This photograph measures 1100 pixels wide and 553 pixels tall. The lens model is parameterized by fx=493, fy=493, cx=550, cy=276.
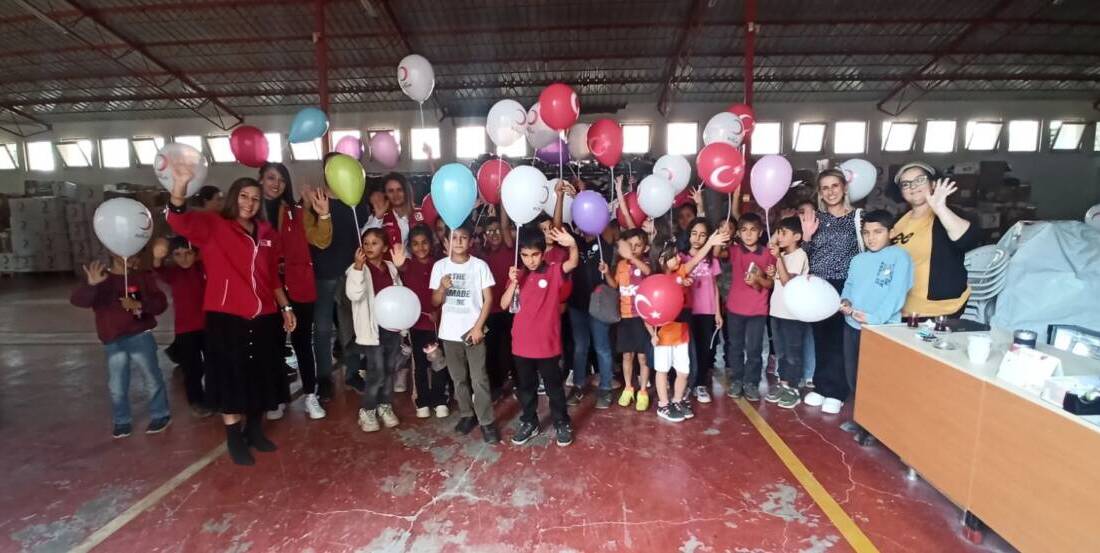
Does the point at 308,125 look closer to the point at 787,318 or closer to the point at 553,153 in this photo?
the point at 553,153

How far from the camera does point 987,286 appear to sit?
10.3ft

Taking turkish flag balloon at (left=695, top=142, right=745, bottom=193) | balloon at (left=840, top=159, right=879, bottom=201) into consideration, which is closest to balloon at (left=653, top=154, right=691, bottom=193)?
turkish flag balloon at (left=695, top=142, right=745, bottom=193)

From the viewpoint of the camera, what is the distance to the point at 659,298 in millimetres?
2527

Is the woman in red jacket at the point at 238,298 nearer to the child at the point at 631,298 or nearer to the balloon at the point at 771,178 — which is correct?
the child at the point at 631,298

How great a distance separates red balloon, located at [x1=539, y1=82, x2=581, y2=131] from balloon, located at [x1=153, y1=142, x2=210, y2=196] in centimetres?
180

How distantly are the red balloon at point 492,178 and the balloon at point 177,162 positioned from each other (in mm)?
1504

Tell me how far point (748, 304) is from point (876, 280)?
0.72 m

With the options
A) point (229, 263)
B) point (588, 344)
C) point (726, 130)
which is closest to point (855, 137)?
point (726, 130)

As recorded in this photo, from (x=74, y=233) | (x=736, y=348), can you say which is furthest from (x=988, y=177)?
(x=74, y=233)

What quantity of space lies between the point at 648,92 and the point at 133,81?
38.3ft

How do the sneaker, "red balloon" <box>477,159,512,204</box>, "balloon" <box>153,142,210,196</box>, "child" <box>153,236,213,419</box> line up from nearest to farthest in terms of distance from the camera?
"balloon" <box>153,142,210,196</box>, the sneaker, "child" <box>153,236,213,419</box>, "red balloon" <box>477,159,512,204</box>

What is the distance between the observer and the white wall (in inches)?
484

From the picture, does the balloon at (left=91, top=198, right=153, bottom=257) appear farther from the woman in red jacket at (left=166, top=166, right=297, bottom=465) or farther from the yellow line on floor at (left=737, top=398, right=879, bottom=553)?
the yellow line on floor at (left=737, top=398, right=879, bottom=553)

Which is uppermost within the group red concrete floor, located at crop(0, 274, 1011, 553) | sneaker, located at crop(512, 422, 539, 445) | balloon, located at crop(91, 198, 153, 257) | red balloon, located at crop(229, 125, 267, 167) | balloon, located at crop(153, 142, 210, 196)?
red balloon, located at crop(229, 125, 267, 167)
